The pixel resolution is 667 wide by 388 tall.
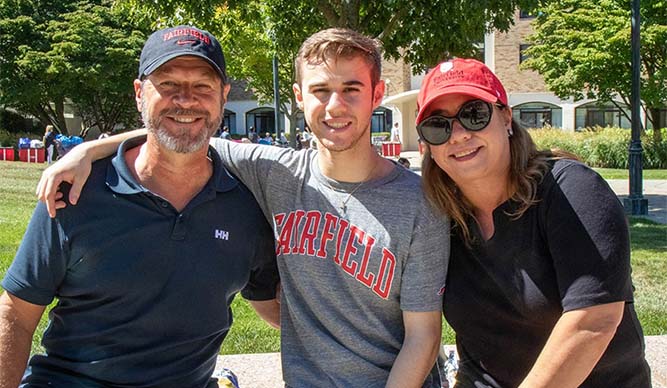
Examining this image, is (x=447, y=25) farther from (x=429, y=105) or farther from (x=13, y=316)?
(x=13, y=316)

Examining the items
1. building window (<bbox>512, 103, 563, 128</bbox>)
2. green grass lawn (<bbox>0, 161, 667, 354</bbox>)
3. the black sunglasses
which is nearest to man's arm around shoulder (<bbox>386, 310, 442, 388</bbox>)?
the black sunglasses

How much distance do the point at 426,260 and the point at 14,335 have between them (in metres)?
1.61

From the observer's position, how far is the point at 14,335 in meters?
2.56

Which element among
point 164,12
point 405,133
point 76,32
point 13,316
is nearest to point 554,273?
point 13,316

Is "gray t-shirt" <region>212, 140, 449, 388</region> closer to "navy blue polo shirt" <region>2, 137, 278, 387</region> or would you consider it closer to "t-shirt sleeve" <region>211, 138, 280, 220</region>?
"t-shirt sleeve" <region>211, 138, 280, 220</region>

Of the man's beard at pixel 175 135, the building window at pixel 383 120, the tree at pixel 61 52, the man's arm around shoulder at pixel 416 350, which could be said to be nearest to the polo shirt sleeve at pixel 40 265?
the man's beard at pixel 175 135

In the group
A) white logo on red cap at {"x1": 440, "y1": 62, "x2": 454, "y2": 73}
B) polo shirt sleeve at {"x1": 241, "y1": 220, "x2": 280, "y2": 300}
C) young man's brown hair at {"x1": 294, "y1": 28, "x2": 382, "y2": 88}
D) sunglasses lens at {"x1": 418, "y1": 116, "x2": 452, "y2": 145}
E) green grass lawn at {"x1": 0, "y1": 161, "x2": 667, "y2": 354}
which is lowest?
green grass lawn at {"x1": 0, "y1": 161, "x2": 667, "y2": 354}

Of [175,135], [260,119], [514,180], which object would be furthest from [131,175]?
[260,119]

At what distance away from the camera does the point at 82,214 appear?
2.62 meters

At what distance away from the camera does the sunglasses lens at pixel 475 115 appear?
2541 millimetres

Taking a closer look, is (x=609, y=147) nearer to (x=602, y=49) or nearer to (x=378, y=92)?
(x=602, y=49)

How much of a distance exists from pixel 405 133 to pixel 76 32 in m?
19.2

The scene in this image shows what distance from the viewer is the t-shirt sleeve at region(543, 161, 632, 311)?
7.38ft

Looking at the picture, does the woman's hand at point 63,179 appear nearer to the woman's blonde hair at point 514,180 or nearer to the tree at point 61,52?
the woman's blonde hair at point 514,180
